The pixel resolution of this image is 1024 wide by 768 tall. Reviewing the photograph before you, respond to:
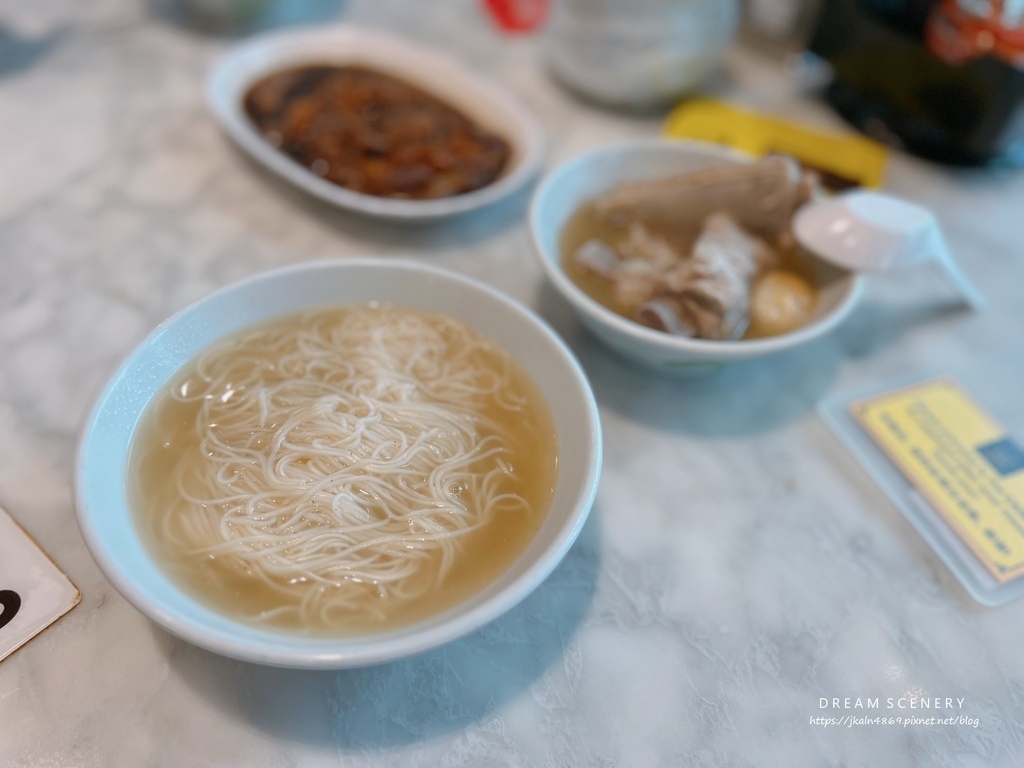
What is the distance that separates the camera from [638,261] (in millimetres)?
1729

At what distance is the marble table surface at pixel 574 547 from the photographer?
1.12 metres

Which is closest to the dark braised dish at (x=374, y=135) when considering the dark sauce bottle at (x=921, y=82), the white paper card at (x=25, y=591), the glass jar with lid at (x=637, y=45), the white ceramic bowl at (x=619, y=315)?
the white ceramic bowl at (x=619, y=315)

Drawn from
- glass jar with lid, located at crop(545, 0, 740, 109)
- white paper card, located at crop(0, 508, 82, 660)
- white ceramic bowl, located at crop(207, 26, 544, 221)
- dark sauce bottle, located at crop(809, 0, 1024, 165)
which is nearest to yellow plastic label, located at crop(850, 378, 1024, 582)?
dark sauce bottle, located at crop(809, 0, 1024, 165)

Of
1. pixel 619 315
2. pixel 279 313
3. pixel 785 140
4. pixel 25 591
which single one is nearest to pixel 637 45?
pixel 785 140

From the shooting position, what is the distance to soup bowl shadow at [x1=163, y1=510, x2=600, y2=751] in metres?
1.11

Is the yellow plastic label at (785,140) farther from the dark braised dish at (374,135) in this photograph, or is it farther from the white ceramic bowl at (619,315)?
the dark braised dish at (374,135)

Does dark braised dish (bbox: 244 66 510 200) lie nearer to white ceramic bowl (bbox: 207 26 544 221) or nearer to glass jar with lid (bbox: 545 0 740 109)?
white ceramic bowl (bbox: 207 26 544 221)

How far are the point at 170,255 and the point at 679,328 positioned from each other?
1.31 metres

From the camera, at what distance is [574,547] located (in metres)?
1.37

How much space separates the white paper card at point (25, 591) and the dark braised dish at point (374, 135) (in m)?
1.16

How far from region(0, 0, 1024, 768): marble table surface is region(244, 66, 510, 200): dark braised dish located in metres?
0.12

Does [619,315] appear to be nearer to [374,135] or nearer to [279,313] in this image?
[279,313]

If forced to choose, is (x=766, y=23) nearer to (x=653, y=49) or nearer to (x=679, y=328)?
(x=653, y=49)

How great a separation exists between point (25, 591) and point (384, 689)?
2.06 ft
